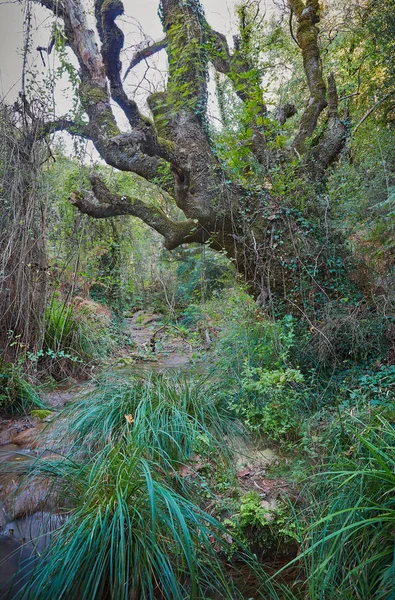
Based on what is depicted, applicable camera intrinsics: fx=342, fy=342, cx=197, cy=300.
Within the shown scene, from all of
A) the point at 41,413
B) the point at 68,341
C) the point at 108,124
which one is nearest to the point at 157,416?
the point at 41,413

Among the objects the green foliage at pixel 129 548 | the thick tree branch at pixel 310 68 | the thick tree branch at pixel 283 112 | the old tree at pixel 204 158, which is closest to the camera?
the green foliage at pixel 129 548

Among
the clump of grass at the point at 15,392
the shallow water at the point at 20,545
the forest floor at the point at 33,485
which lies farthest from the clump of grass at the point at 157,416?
the clump of grass at the point at 15,392

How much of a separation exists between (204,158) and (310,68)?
8.70 ft

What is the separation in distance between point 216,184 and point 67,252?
7.48 ft

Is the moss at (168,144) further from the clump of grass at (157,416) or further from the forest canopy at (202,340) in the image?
the clump of grass at (157,416)

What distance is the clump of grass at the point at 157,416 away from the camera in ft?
8.47

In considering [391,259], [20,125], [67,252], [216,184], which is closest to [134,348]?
[67,252]

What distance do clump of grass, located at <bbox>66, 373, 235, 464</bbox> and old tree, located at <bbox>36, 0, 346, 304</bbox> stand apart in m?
1.63

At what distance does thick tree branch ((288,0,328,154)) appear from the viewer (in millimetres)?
5383

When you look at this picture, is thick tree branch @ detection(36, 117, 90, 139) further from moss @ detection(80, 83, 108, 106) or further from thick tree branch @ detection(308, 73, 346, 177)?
thick tree branch @ detection(308, 73, 346, 177)

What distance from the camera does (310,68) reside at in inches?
217

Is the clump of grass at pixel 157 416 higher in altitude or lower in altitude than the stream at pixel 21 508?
higher

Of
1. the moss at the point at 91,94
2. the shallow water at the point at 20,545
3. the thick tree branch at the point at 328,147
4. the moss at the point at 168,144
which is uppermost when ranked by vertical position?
the moss at the point at 91,94

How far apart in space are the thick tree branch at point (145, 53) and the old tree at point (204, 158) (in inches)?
0.8
